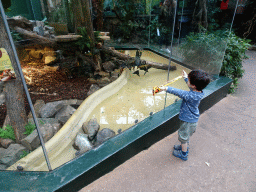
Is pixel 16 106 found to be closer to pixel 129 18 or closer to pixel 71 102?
pixel 71 102

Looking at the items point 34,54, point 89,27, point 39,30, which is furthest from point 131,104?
point 39,30

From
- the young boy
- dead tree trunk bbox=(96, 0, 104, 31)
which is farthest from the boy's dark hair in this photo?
dead tree trunk bbox=(96, 0, 104, 31)

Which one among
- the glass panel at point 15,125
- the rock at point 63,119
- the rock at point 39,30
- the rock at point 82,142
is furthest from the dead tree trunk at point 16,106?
the rock at point 39,30

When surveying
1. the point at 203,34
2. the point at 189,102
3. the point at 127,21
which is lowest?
the point at 189,102

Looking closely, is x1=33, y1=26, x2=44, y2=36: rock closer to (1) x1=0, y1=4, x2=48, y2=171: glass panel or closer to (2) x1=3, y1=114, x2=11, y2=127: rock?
(1) x1=0, y1=4, x2=48, y2=171: glass panel

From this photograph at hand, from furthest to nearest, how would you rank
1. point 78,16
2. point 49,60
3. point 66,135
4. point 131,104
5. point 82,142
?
point 78,16 < point 49,60 < point 131,104 < point 66,135 < point 82,142

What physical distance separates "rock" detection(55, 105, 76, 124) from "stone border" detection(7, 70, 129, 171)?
98 millimetres

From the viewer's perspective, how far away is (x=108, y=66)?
446 cm

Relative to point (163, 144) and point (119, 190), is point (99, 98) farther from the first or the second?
point (119, 190)

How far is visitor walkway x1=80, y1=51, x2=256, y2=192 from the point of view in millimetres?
1683

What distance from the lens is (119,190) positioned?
163cm

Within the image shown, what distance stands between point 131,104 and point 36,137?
1509 mm

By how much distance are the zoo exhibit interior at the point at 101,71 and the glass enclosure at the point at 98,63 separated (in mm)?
17

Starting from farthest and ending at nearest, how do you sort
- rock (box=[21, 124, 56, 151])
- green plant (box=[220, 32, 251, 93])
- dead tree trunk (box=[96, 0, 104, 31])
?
dead tree trunk (box=[96, 0, 104, 31]), green plant (box=[220, 32, 251, 93]), rock (box=[21, 124, 56, 151])
